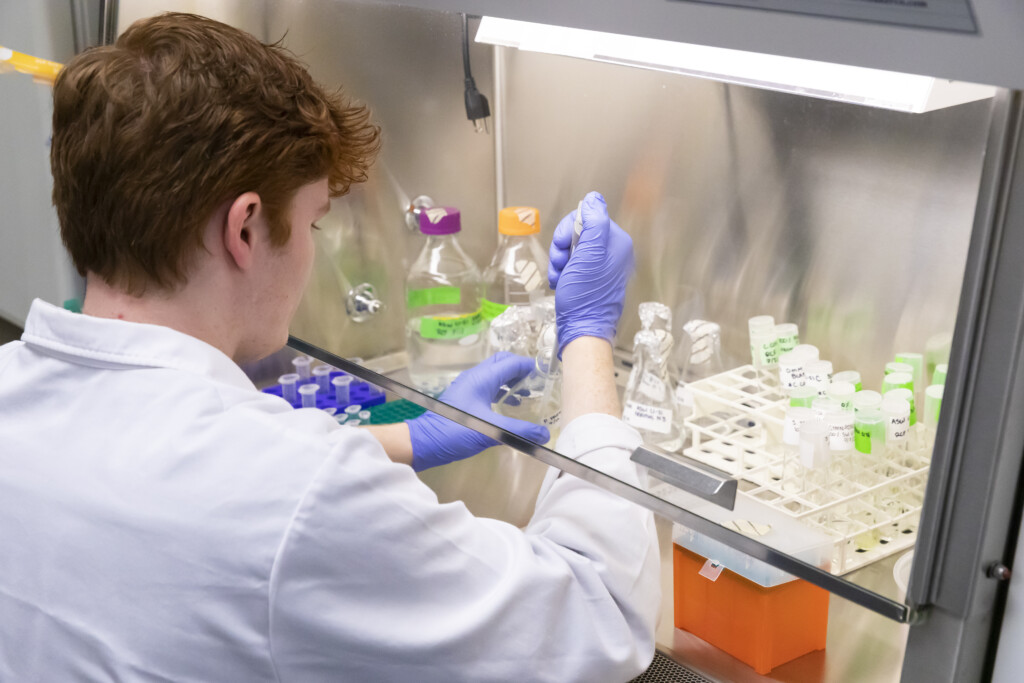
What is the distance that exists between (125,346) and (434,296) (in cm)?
98

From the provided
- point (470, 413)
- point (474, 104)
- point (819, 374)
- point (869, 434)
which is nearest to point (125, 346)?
point (470, 413)

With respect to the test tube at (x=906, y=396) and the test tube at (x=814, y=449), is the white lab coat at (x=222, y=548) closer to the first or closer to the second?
the test tube at (x=814, y=449)

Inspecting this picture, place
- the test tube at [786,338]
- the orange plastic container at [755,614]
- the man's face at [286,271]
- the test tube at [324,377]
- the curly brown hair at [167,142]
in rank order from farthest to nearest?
the test tube at [324,377], the test tube at [786,338], the orange plastic container at [755,614], the man's face at [286,271], the curly brown hair at [167,142]

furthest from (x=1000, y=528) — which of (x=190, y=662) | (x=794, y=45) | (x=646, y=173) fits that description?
(x=646, y=173)

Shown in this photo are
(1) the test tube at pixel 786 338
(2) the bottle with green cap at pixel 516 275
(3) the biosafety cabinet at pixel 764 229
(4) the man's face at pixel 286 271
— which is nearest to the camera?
(3) the biosafety cabinet at pixel 764 229

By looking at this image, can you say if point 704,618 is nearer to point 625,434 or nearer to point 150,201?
point 625,434

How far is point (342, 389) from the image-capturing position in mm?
1896

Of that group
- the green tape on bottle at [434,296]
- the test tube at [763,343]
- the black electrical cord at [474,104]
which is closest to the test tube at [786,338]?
the test tube at [763,343]

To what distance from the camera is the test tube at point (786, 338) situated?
5.10ft

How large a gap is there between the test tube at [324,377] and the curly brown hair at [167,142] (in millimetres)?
947

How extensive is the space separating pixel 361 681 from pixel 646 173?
110 cm

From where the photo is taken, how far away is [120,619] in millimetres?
892

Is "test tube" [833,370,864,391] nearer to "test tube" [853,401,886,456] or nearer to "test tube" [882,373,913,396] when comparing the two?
"test tube" [882,373,913,396]

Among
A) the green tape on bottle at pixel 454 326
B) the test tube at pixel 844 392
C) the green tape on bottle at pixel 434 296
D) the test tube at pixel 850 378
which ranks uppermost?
the test tube at pixel 844 392
